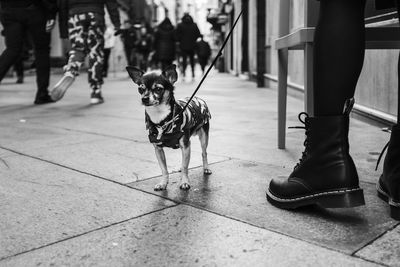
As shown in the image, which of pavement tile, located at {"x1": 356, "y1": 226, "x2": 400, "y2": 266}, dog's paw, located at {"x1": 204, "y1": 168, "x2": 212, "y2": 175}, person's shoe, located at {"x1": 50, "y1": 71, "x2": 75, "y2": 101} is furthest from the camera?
person's shoe, located at {"x1": 50, "y1": 71, "x2": 75, "y2": 101}

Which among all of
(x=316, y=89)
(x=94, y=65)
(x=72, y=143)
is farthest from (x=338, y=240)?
(x=94, y=65)

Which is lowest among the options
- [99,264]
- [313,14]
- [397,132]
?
[99,264]

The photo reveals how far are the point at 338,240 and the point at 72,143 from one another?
2.56m

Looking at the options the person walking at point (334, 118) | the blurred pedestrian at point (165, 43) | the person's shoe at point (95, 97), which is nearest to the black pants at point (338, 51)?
the person walking at point (334, 118)

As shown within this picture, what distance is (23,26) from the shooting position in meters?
6.69

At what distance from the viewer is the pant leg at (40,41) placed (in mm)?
6633

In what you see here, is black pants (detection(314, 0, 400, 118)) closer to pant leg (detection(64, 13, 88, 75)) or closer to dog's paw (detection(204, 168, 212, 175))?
dog's paw (detection(204, 168, 212, 175))

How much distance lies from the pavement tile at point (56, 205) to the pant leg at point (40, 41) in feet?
14.2

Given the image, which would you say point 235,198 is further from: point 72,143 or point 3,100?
point 3,100

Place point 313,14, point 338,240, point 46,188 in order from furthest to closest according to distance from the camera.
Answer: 1. point 313,14
2. point 46,188
3. point 338,240

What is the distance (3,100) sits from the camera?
301 inches

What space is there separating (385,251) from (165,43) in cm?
1409

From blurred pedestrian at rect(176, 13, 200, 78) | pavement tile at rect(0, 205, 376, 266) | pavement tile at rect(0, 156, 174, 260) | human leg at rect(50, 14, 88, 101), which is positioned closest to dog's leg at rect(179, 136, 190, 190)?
pavement tile at rect(0, 156, 174, 260)

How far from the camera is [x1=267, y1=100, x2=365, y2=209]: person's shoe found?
1.83 metres
